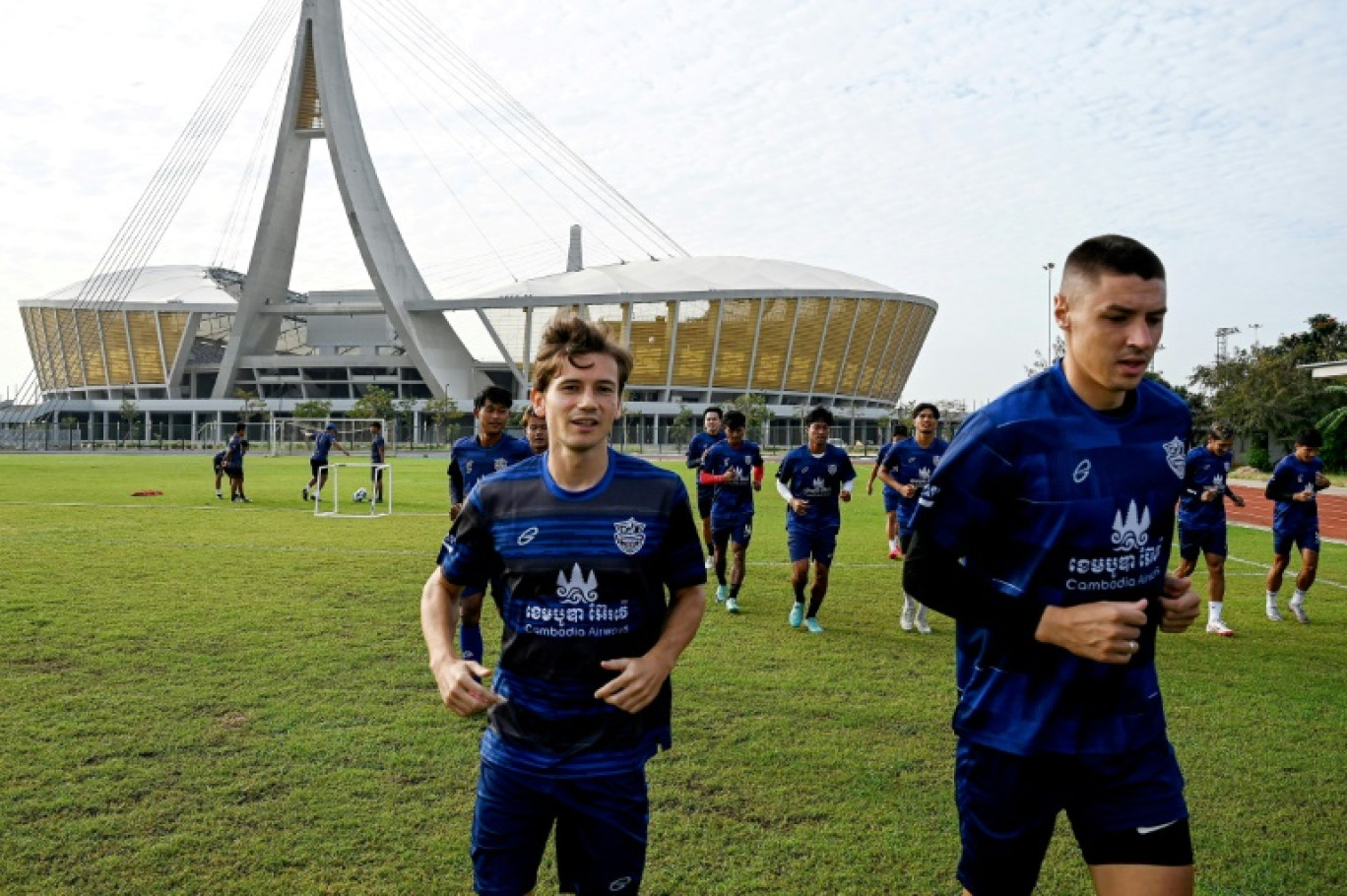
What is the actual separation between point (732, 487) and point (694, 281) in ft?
255

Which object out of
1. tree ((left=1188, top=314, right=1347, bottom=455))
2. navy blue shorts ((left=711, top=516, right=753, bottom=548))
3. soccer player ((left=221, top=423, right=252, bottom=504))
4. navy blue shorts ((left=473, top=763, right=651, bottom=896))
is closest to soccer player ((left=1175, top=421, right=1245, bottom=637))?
navy blue shorts ((left=711, top=516, right=753, bottom=548))

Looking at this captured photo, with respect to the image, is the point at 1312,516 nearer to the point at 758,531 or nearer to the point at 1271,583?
the point at 1271,583

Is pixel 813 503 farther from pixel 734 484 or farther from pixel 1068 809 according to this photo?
pixel 1068 809

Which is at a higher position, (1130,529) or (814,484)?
(1130,529)

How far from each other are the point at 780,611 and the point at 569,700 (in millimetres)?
8084

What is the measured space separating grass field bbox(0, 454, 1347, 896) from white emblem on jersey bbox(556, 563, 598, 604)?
2015 mm

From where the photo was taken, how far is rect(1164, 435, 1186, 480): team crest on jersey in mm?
2693

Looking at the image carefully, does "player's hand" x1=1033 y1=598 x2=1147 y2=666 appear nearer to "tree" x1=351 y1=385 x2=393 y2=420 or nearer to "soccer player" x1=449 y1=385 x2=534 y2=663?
"soccer player" x1=449 y1=385 x2=534 y2=663

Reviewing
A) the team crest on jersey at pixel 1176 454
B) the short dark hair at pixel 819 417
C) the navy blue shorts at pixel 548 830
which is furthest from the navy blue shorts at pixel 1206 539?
the navy blue shorts at pixel 548 830

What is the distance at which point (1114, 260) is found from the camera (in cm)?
253

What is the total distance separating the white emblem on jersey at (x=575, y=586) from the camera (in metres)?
2.69

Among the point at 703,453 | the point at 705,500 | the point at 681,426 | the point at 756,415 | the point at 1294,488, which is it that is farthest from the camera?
the point at 756,415

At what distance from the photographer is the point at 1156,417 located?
2.72m

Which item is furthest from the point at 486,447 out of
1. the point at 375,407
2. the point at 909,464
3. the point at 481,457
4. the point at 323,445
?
the point at 375,407
